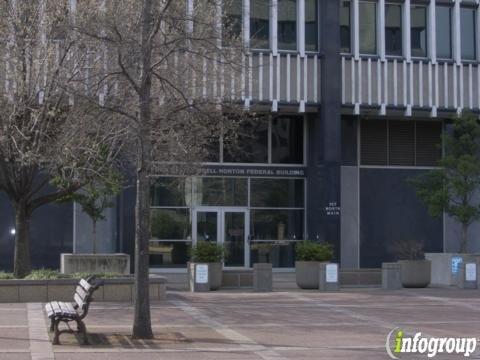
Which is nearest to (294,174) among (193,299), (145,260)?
(193,299)

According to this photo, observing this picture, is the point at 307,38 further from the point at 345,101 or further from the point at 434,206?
the point at 434,206

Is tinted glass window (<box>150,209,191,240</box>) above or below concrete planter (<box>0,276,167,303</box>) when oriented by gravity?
above

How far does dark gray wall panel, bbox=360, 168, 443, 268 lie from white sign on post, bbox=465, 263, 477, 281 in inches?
270

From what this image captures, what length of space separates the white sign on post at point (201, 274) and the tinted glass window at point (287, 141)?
986 centimetres

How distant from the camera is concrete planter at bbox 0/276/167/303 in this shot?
17938 mm

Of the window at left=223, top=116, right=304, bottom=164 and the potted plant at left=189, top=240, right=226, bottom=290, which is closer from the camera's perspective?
the potted plant at left=189, top=240, right=226, bottom=290

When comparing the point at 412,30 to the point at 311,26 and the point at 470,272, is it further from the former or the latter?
the point at 470,272

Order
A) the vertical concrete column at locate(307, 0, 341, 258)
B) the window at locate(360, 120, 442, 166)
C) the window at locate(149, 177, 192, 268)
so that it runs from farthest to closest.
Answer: the window at locate(360, 120, 442, 166)
the window at locate(149, 177, 192, 268)
the vertical concrete column at locate(307, 0, 341, 258)

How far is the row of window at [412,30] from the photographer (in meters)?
30.1

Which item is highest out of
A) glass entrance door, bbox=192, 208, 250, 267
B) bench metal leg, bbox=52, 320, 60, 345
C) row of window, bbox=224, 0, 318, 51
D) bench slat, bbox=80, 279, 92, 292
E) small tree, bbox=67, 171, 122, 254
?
row of window, bbox=224, 0, 318, 51

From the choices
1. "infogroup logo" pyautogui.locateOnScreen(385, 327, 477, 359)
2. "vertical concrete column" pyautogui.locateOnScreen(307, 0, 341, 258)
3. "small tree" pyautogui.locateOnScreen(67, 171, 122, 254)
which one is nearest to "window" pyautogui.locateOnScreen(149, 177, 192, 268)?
"small tree" pyautogui.locateOnScreen(67, 171, 122, 254)

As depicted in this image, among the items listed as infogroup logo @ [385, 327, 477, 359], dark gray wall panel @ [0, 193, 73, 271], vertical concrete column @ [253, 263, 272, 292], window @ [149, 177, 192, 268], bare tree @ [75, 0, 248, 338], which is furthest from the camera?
window @ [149, 177, 192, 268]

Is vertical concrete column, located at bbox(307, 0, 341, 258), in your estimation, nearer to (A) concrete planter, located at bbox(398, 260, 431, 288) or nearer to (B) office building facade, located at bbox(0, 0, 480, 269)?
(B) office building facade, located at bbox(0, 0, 480, 269)

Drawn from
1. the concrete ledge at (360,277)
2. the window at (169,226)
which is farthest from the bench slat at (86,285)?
the window at (169,226)
